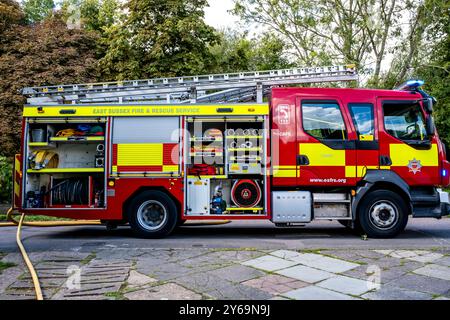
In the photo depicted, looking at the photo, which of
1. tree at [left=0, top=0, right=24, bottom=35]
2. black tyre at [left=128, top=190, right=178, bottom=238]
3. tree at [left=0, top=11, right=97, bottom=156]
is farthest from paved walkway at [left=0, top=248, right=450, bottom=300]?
tree at [left=0, top=0, right=24, bottom=35]

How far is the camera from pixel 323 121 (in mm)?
8430

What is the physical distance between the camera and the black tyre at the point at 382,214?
26.9ft

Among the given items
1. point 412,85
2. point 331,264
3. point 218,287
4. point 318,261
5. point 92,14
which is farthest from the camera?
point 92,14

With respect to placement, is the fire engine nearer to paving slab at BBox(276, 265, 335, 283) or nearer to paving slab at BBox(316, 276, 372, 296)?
paving slab at BBox(276, 265, 335, 283)

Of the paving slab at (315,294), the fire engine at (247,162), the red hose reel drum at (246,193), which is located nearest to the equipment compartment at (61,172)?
the fire engine at (247,162)

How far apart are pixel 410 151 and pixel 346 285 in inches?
162

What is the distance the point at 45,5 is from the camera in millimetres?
36562

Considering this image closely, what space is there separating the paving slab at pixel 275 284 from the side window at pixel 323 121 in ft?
11.9

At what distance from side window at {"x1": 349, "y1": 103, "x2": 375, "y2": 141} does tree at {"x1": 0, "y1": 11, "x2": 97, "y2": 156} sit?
13477 mm

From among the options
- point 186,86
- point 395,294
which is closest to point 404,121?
point 186,86

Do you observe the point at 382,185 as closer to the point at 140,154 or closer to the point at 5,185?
the point at 140,154

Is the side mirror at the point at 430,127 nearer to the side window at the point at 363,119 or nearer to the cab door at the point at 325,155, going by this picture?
the side window at the point at 363,119
